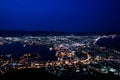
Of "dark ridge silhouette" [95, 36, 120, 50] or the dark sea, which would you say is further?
"dark ridge silhouette" [95, 36, 120, 50]

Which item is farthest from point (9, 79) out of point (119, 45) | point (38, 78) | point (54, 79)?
point (119, 45)

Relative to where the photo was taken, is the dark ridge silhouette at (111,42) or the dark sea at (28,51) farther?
the dark ridge silhouette at (111,42)

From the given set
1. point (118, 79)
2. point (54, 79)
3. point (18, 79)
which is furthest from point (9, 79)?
point (118, 79)

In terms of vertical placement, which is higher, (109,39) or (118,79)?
(109,39)

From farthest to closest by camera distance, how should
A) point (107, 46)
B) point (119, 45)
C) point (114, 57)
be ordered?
point (107, 46) → point (119, 45) → point (114, 57)

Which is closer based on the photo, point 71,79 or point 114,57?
point 71,79

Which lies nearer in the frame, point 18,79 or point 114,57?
point 18,79

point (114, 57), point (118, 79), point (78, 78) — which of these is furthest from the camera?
point (114, 57)

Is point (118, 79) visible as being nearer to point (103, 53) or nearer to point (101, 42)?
point (103, 53)

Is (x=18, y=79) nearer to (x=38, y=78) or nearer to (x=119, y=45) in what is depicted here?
(x=38, y=78)
